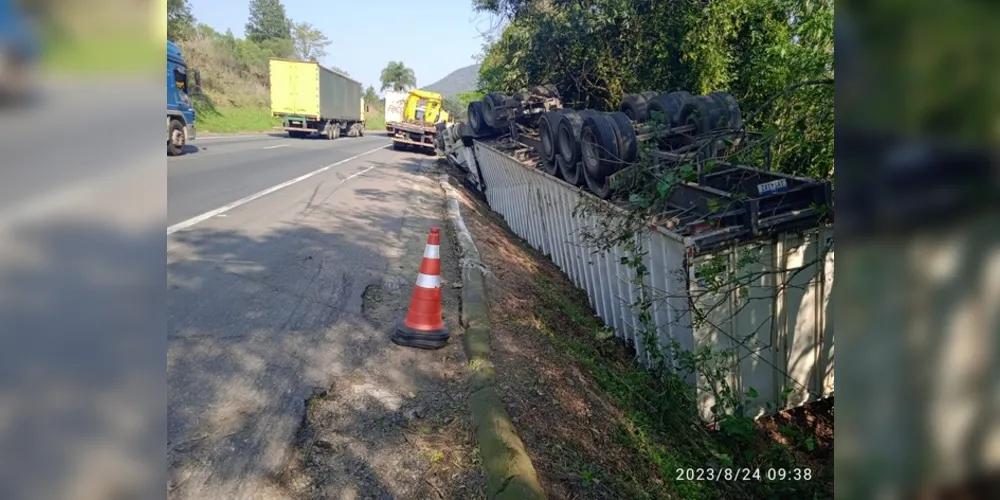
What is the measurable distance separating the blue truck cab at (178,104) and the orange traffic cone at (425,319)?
44.0 feet

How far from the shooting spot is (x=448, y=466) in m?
3.14

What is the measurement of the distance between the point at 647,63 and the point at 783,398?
435 inches

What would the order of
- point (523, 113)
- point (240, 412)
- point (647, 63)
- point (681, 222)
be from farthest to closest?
point (647, 63)
point (523, 113)
point (681, 222)
point (240, 412)

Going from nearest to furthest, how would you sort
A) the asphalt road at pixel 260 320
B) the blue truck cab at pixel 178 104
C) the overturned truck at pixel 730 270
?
the asphalt road at pixel 260 320
the overturned truck at pixel 730 270
the blue truck cab at pixel 178 104

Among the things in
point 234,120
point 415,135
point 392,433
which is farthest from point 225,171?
point 234,120

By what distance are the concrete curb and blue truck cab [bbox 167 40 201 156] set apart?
13255 millimetres

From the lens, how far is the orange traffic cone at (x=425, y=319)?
4531mm

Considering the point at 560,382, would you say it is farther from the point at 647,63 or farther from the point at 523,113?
the point at 647,63

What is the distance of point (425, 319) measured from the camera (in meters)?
4.62

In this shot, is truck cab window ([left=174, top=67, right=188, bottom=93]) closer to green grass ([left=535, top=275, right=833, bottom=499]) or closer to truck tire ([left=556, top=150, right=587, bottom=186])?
truck tire ([left=556, top=150, right=587, bottom=186])

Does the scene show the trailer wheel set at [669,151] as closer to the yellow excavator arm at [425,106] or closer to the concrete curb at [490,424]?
the concrete curb at [490,424]

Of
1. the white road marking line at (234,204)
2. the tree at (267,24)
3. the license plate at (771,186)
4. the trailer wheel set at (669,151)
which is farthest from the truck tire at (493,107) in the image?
the tree at (267,24)

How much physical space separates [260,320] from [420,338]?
1263mm

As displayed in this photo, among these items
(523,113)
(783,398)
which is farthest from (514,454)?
(523,113)
